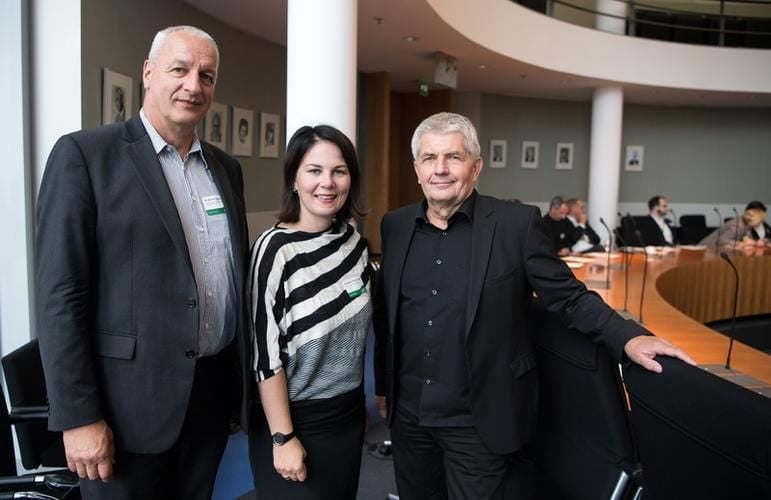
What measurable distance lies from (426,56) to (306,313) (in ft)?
25.1

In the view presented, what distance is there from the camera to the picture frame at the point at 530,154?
43.2 feet

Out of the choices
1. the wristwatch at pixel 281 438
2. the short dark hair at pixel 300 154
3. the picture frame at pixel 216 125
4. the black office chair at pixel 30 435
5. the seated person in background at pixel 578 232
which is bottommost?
the black office chair at pixel 30 435

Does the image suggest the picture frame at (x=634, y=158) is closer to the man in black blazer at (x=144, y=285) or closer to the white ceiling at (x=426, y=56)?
the white ceiling at (x=426, y=56)

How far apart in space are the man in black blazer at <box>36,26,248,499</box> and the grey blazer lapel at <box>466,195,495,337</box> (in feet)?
2.03

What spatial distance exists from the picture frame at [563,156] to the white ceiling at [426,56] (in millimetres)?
1039

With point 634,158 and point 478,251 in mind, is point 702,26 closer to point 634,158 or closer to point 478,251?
point 634,158

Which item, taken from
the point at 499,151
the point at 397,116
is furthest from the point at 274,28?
the point at 499,151

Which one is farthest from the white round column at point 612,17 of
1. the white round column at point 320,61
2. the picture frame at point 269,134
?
the white round column at point 320,61

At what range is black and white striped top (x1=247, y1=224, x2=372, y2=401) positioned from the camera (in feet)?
5.02

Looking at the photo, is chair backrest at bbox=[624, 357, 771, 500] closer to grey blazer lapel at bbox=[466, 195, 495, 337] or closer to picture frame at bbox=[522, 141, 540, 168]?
grey blazer lapel at bbox=[466, 195, 495, 337]

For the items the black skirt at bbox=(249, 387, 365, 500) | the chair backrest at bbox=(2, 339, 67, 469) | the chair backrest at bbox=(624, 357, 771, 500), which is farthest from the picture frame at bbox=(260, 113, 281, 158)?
the chair backrest at bbox=(624, 357, 771, 500)

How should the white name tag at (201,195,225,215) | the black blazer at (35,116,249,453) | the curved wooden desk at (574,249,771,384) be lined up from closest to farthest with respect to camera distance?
1. the black blazer at (35,116,249,453)
2. the white name tag at (201,195,225,215)
3. the curved wooden desk at (574,249,771,384)

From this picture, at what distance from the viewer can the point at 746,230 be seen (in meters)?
8.62

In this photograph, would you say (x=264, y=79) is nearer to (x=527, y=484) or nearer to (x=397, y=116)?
(x=397, y=116)
